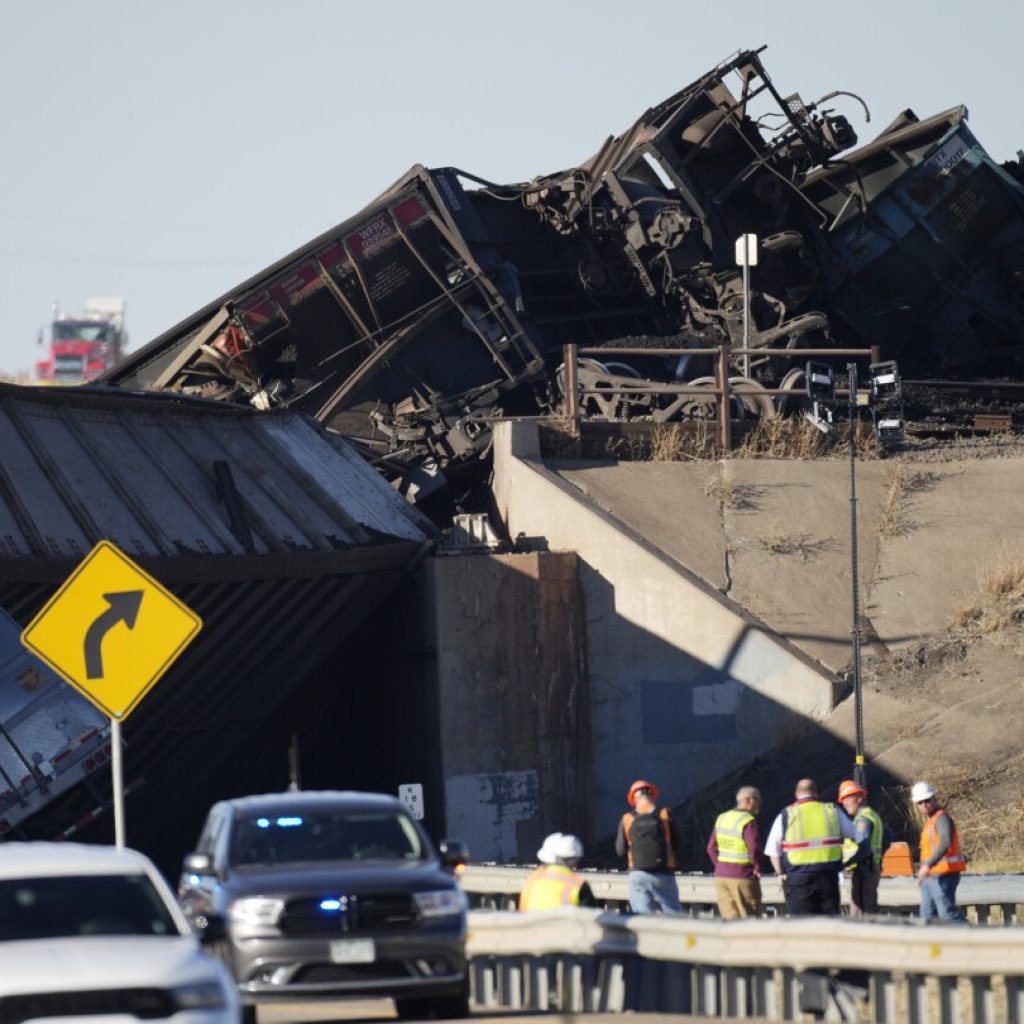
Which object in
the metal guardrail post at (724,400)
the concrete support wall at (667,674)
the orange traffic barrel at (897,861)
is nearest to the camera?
the orange traffic barrel at (897,861)

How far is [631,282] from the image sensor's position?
31375 millimetres

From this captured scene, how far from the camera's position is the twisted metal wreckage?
28.8 meters

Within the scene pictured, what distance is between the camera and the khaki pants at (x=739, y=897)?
1516 centimetres

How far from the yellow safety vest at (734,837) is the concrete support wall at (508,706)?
345 inches

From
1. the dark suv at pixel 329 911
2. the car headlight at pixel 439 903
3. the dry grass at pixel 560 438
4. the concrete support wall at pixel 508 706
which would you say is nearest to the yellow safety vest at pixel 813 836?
the dark suv at pixel 329 911

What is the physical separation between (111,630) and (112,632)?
15 millimetres

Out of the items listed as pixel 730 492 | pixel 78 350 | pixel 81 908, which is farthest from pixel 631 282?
pixel 78 350

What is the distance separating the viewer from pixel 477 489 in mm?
28797

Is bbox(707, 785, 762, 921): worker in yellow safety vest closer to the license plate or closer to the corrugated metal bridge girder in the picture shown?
the license plate

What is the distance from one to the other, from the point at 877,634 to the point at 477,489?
6428mm

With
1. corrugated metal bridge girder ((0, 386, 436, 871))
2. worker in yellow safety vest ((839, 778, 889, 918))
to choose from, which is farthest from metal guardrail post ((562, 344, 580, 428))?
worker in yellow safety vest ((839, 778, 889, 918))

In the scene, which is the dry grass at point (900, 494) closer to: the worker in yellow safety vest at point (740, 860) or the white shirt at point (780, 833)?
the white shirt at point (780, 833)

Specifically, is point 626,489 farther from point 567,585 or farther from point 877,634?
point 877,634

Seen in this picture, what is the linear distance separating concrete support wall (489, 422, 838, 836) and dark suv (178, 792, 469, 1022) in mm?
12065
